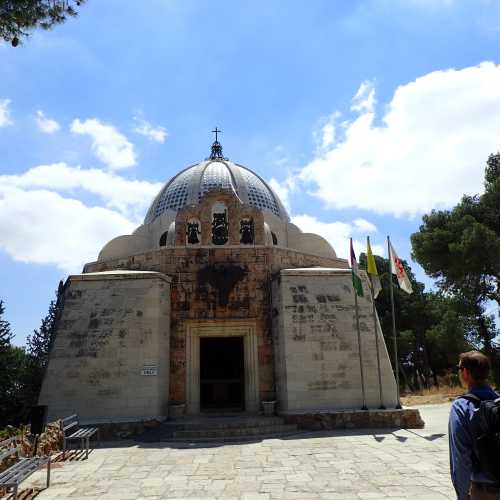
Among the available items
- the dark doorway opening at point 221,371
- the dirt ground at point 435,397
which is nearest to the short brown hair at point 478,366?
the dark doorway opening at point 221,371

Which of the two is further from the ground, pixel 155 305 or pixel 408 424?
pixel 155 305

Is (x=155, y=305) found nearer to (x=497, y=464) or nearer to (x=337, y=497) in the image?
(x=337, y=497)

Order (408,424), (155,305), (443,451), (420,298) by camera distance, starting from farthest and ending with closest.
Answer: (420,298)
(155,305)
(408,424)
(443,451)

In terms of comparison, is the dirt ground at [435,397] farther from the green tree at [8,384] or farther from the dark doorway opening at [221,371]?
the green tree at [8,384]

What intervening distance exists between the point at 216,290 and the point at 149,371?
8.70ft

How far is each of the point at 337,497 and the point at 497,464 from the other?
3.08 metres

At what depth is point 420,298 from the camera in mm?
25922

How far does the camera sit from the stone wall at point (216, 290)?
443 inches

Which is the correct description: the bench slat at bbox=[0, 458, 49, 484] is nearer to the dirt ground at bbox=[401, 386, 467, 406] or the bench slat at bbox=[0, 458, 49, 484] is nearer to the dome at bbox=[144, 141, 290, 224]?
the dirt ground at bbox=[401, 386, 467, 406]

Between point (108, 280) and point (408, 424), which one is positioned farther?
point (108, 280)

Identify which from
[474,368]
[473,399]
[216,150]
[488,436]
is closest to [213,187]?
[216,150]

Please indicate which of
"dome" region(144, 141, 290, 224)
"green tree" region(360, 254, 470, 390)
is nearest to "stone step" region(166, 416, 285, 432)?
"dome" region(144, 141, 290, 224)

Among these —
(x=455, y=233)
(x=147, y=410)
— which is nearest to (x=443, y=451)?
(x=147, y=410)

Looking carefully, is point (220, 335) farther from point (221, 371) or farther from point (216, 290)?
point (221, 371)
